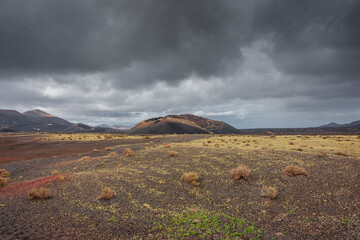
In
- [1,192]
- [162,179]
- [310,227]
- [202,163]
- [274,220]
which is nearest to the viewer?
[310,227]

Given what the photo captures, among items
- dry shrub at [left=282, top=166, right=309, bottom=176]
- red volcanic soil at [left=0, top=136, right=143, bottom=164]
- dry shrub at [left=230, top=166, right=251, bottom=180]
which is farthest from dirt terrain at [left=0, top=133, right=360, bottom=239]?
red volcanic soil at [left=0, top=136, right=143, bottom=164]

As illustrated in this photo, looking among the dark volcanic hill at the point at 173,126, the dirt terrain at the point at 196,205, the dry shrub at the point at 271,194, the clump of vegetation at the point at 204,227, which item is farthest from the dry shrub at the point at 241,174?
the dark volcanic hill at the point at 173,126

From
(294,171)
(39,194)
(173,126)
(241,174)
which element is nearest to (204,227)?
(241,174)

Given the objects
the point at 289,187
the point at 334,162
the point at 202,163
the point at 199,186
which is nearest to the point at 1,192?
the point at 199,186

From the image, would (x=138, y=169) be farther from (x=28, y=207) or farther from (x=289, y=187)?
(x=289, y=187)

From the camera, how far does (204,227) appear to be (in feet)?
25.8

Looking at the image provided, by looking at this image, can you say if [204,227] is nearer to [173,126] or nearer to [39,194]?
[39,194]

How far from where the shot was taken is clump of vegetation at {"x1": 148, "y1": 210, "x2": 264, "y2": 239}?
7258 millimetres

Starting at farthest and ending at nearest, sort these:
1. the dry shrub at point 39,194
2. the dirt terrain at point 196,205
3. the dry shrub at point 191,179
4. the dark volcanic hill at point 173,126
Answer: the dark volcanic hill at point 173,126 → the dry shrub at point 191,179 → the dry shrub at point 39,194 → the dirt terrain at point 196,205

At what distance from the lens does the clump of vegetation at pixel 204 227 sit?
23.8ft

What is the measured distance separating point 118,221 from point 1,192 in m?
9.53

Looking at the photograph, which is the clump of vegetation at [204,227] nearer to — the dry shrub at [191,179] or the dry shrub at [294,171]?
the dry shrub at [191,179]

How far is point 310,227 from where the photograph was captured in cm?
738

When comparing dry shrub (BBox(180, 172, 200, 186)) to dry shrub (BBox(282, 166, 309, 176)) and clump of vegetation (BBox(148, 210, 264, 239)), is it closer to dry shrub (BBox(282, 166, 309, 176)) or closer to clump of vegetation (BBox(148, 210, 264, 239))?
clump of vegetation (BBox(148, 210, 264, 239))
